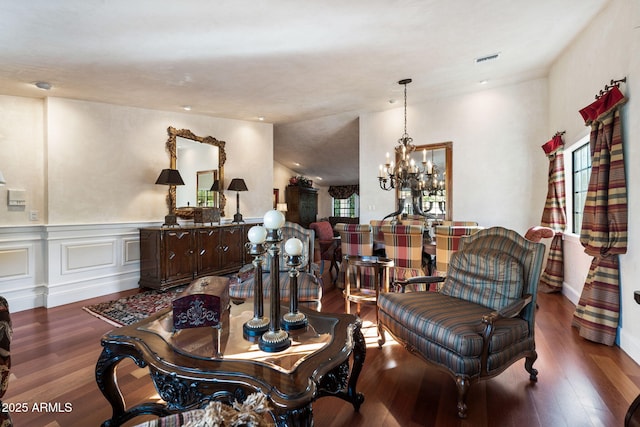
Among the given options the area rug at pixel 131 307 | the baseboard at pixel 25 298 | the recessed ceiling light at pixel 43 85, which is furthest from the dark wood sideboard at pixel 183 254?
the recessed ceiling light at pixel 43 85

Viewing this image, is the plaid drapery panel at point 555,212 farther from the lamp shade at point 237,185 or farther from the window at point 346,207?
the window at point 346,207

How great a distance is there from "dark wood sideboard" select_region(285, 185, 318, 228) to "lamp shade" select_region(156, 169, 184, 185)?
209 inches

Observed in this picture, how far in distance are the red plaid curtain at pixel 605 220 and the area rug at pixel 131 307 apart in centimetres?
Answer: 391

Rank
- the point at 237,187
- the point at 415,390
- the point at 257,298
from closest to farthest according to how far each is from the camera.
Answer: the point at 257,298 < the point at 415,390 < the point at 237,187

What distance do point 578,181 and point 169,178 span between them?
5.55 m

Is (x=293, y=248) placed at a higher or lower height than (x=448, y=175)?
lower

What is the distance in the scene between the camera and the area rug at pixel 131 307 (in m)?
3.12

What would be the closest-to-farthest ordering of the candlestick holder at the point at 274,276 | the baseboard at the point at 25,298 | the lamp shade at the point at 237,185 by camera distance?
the candlestick holder at the point at 274,276 < the baseboard at the point at 25,298 < the lamp shade at the point at 237,185

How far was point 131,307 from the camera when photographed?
3.48 meters

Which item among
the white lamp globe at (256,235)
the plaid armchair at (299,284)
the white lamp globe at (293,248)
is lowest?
the plaid armchair at (299,284)

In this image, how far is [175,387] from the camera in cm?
124

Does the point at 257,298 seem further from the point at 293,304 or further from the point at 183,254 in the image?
the point at 183,254

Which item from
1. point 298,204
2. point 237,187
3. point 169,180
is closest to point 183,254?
point 169,180

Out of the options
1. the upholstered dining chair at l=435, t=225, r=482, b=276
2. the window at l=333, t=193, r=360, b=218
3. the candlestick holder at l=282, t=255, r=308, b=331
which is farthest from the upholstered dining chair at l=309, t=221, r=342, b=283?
the window at l=333, t=193, r=360, b=218
